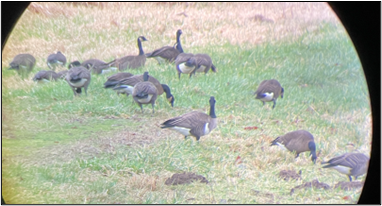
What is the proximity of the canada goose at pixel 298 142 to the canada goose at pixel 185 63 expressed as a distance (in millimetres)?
1043

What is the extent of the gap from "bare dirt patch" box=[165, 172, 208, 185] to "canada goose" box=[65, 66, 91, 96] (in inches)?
48.7

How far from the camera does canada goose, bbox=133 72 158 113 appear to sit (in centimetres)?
345

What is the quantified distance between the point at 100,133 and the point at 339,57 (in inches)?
90.2

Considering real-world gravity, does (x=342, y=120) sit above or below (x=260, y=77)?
below

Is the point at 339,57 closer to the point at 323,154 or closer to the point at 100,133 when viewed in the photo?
the point at 323,154

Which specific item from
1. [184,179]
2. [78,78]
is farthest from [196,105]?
[78,78]

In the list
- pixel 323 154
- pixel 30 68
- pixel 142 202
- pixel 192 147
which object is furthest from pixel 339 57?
pixel 30 68

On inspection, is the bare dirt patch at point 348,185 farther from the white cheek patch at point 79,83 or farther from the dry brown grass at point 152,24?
the white cheek patch at point 79,83

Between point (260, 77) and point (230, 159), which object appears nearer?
point (230, 159)

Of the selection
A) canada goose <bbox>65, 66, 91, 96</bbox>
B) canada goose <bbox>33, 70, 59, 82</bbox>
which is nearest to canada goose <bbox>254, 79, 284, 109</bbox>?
canada goose <bbox>65, 66, 91, 96</bbox>

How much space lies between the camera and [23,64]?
342cm

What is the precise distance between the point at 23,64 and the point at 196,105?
164 centimetres

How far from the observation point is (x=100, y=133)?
334 centimetres

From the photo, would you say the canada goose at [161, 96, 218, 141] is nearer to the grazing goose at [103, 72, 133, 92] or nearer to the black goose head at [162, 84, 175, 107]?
the black goose head at [162, 84, 175, 107]
